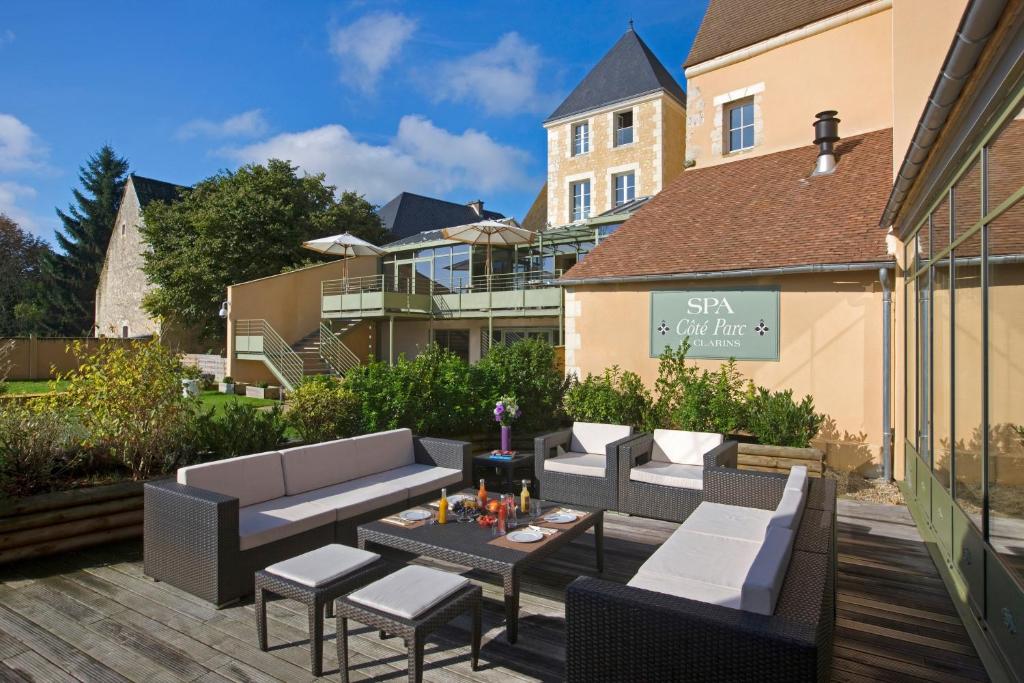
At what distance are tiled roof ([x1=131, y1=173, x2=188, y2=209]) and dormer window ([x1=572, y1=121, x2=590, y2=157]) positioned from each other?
842 inches

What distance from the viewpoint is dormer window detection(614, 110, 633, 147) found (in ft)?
65.4

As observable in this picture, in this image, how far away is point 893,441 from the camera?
7867mm

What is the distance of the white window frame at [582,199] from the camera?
20797 mm

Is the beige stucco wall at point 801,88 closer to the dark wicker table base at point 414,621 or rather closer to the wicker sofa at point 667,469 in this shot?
the wicker sofa at point 667,469

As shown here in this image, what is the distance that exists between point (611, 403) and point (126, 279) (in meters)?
30.8

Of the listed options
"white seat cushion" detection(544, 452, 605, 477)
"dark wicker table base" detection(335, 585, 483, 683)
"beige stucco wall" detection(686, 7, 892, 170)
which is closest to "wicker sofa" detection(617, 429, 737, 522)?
"white seat cushion" detection(544, 452, 605, 477)

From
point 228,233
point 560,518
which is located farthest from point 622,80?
point 560,518

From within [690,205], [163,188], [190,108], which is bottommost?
[690,205]

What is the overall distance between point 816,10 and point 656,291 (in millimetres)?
6725

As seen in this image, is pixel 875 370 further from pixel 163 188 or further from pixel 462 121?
pixel 163 188

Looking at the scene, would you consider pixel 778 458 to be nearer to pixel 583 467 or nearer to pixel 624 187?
pixel 583 467

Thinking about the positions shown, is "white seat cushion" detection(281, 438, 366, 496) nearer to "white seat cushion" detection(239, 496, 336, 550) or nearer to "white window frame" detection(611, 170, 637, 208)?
"white seat cushion" detection(239, 496, 336, 550)

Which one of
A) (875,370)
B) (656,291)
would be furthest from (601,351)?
(875,370)

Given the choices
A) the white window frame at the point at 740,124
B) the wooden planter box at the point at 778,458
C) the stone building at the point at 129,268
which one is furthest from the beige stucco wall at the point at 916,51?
the stone building at the point at 129,268
